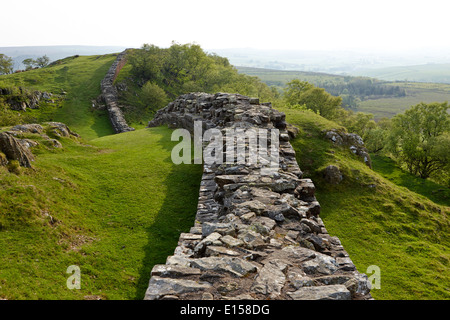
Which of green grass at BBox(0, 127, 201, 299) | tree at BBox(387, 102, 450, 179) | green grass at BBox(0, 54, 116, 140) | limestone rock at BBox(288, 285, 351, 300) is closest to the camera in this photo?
limestone rock at BBox(288, 285, 351, 300)

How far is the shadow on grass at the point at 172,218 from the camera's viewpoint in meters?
12.3

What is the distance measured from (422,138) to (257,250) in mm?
46896

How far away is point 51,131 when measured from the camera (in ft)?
81.6

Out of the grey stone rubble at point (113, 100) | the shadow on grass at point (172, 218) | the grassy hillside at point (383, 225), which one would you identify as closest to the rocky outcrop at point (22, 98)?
the grey stone rubble at point (113, 100)

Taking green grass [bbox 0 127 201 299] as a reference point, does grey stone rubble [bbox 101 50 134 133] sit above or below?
above

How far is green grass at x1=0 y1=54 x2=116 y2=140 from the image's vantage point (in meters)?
53.2

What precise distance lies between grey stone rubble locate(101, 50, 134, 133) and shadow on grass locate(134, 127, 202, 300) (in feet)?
99.1

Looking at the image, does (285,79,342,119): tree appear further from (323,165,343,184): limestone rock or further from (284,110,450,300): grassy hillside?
(323,165,343,184): limestone rock

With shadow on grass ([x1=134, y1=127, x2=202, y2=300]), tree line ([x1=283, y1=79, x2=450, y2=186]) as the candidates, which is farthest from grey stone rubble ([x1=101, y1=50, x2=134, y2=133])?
tree line ([x1=283, y1=79, x2=450, y2=186])

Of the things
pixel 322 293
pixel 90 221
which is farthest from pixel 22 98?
pixel 322 293

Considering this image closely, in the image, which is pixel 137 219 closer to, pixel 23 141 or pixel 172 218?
pixel 172 218

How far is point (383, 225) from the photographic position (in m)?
19.5

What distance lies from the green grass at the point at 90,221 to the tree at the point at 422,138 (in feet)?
126
